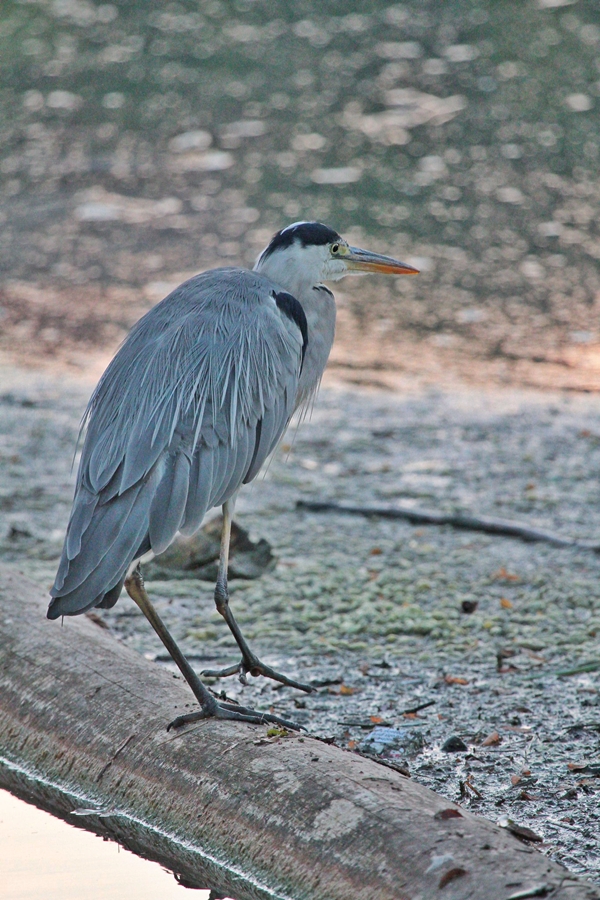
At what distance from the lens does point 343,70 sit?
46.5ft

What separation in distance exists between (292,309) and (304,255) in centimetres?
35

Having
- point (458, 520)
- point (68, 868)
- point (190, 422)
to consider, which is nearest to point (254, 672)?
point (190, 422)

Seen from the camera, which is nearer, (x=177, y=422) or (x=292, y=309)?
(x=177, y=422)

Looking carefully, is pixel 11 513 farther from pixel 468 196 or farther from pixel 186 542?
pixel 468 196

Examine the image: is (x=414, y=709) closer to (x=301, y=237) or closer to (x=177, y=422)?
(x=177, y=422)

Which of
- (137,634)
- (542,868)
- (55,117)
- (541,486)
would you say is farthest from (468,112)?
(542,868)

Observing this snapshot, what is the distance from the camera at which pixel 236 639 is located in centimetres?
398

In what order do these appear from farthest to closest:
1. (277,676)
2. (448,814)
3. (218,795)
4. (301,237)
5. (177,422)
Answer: (301,237), (277,676), (177,422), (218,795), (448,814)

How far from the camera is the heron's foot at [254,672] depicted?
3959mm

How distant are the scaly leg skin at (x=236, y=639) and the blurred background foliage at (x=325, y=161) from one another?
3661 millimetres

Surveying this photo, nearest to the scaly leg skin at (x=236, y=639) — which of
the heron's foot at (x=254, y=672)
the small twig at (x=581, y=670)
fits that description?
the heron's foot at (x=254, y=672)

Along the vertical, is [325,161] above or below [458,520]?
below

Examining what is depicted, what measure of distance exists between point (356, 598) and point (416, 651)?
470mm

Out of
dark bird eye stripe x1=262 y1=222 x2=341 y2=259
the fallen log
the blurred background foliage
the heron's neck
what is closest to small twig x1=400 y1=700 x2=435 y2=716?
the fallen log
